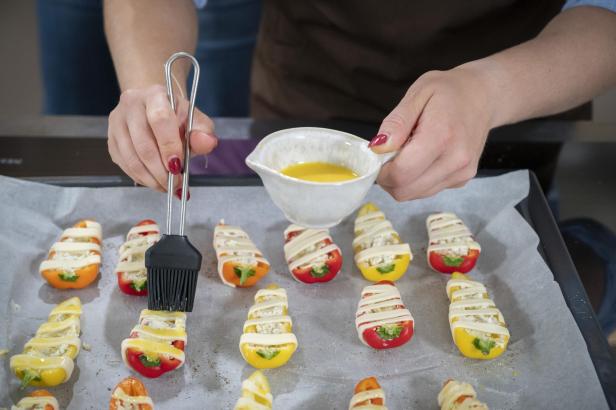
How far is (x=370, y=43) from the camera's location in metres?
1.96

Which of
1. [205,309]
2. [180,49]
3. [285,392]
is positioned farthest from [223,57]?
[285,392]

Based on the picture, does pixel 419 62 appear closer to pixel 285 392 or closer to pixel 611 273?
pixel 611 273

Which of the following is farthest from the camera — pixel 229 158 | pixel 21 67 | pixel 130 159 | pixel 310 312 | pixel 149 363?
pixel 21 67

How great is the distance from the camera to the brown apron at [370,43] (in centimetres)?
187

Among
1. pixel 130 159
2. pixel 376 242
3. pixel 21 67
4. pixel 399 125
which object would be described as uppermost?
pixel 399 125

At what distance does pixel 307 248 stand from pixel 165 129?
1.55 feet

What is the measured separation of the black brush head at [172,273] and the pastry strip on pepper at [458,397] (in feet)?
1.79

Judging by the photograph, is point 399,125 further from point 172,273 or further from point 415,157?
point 172,273

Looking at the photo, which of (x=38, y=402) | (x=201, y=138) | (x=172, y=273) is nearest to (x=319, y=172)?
(x=201, y=138)

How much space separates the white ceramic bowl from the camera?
1.31 meters

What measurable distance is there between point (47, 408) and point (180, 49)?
0.93 metres

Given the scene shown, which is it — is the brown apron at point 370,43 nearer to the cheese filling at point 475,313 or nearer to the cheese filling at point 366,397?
the cheese filling at point 475,313

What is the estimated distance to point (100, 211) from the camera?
73.0 inches

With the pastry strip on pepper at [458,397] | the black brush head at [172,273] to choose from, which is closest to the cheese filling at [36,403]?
the black brush head at [172,273]
